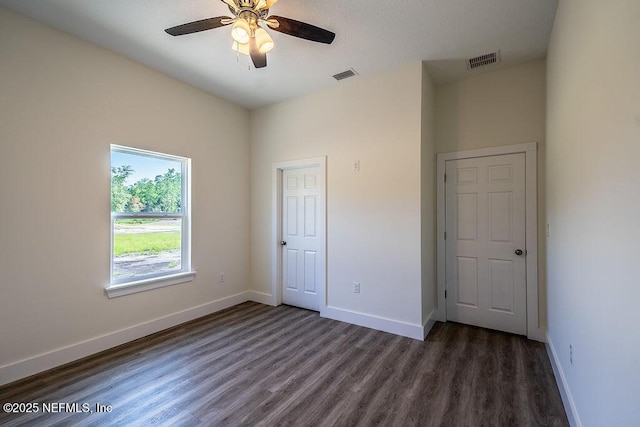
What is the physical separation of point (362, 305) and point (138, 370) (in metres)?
2.29

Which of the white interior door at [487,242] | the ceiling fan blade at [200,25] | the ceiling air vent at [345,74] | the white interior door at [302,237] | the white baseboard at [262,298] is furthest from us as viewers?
the white baseboard at [262,298]

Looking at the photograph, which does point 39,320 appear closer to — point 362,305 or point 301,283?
point 301,283

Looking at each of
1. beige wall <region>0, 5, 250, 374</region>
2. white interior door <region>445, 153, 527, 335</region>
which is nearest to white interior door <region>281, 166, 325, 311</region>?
beige wall <region>0, 5, 250, 374</region>

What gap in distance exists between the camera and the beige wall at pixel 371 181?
303cm

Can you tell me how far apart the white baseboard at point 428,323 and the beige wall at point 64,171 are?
113 inches

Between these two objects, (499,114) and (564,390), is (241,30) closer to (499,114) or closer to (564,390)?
(499,114)

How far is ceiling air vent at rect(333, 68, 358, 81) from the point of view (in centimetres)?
320

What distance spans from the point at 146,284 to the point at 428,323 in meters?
3.19

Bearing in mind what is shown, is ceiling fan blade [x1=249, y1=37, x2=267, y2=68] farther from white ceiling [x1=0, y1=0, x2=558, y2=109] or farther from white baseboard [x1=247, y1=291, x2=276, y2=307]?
white baseboard [x1=247, y1=291, x2=276, y2=307]

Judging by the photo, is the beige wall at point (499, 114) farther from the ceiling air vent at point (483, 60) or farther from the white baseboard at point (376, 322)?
the white baseboard at point (376, 322)

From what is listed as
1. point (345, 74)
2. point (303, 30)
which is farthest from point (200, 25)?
point (345, 74)

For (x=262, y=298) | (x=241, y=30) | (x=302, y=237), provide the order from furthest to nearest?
(x=262, y=298) → (x=302, y=237) → (x=241, y=30)

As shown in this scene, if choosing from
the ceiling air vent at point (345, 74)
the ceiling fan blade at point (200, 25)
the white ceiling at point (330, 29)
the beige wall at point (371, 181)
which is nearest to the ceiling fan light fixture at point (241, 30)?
the ceiling fan blade at point (200, 25)

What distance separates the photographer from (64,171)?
98.0 inches
